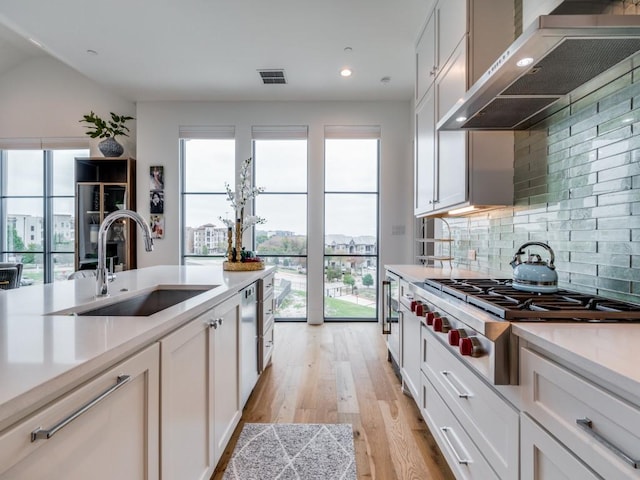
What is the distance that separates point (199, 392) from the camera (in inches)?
49.6

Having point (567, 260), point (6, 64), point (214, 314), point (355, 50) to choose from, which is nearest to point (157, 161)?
point (6, 64)

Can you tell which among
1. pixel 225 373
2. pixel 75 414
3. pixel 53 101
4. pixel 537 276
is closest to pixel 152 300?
pixel 225 373

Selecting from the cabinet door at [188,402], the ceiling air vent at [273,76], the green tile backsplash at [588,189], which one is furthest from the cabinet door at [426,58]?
the cabinet door at [188,402]

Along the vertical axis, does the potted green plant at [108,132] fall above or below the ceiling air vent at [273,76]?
below

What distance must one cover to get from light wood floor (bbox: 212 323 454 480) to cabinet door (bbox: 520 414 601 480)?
87cm

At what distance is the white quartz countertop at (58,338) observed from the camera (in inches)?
21.4

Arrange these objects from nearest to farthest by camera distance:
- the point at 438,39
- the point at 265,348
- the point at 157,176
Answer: the point at 438,39, the point at 265,348, the point at 157,176

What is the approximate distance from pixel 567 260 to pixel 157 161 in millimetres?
4764

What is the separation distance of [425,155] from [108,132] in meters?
4.34

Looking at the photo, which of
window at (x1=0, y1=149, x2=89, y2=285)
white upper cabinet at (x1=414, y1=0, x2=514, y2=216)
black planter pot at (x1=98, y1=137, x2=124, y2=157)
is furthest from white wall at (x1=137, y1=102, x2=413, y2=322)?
white upper cabinet at (x1=414, y1=0, x2=514, y2=216)

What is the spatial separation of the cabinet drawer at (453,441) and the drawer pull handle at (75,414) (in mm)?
1162

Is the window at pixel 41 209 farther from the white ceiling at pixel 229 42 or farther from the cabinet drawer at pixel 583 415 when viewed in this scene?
the cabinet drawer at pixel 583 415

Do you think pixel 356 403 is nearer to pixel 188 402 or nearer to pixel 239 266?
pixel 239 266

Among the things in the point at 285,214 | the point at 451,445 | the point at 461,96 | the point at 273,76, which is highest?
the point at 273,76
